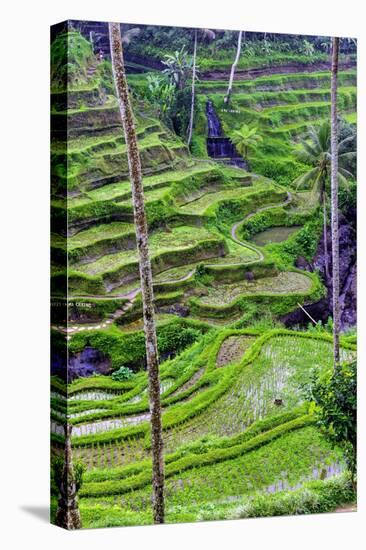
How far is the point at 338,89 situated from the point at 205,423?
3642 mm

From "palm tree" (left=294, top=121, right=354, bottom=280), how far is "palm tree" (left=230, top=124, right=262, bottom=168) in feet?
1.79

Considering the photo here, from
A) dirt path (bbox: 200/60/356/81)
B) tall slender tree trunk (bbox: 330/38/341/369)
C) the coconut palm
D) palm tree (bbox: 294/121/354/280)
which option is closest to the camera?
the coconut palm

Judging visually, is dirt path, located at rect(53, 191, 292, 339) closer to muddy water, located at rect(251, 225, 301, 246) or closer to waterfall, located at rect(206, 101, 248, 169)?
muddy water, located at rect(251, 225, 301, 246)

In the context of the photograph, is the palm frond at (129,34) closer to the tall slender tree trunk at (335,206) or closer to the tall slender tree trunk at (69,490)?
the tall slender tree trunk at (335,206)

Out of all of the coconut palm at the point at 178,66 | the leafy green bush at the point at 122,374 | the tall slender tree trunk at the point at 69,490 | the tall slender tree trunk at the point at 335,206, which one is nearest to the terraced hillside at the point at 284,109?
the tall slender tree trunk at the point at 335,206

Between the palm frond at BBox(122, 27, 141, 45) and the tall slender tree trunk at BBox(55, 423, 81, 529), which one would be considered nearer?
the tall slender tree trunk at BBox(55, 423, 81, 529)

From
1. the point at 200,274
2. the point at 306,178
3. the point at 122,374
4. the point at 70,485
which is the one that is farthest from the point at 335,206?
the point at 70,485

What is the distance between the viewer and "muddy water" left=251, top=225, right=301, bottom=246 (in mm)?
11602

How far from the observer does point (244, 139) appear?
38.0ft

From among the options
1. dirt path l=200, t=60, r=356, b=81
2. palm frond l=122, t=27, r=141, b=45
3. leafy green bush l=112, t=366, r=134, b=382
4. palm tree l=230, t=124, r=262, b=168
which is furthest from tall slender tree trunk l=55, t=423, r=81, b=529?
dirt path l=200, t=60, r=356, b=81

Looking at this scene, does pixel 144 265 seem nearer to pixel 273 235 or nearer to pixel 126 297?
pixel 126 297

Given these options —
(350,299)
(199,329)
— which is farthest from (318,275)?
(199,329)

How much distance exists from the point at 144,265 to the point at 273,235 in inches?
66.1

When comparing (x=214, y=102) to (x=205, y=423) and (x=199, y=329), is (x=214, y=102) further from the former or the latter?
(x=205, y=423)
